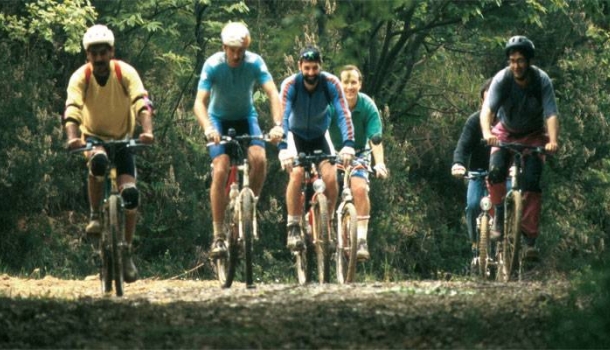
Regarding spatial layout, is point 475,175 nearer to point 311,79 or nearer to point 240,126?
point 311,79

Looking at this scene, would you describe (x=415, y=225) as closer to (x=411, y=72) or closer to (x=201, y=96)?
(x=411, y=72)

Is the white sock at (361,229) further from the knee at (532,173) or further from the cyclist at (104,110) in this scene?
the cyclist at (104,110)

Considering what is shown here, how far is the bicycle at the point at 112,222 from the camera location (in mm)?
A: 12859

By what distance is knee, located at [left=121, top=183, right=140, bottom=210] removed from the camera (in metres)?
13.2

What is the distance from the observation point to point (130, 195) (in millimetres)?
13305

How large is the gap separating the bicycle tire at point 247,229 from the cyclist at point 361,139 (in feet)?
4.71

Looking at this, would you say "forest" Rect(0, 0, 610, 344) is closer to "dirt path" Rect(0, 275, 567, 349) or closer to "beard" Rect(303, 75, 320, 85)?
"beard" Rect(303, 75, 320, 85)

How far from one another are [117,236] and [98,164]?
556 mm

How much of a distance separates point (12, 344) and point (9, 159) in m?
15.2

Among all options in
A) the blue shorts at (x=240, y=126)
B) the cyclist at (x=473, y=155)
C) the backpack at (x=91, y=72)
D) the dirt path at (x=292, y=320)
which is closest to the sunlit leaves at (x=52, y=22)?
the cyclist at (x=473, y=155)

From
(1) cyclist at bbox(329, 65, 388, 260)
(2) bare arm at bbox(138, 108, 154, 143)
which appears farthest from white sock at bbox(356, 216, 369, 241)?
(2) bare arm at bbox(138, 108, 154, 143)

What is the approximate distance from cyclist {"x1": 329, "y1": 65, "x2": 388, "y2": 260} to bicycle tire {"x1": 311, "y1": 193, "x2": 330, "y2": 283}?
312 mm

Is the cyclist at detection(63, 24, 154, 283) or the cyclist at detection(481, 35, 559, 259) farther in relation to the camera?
the cyclist at detection(481, 35, 559, 259)

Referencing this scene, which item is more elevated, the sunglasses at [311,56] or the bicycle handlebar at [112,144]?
the sunglasses at [311,56]
